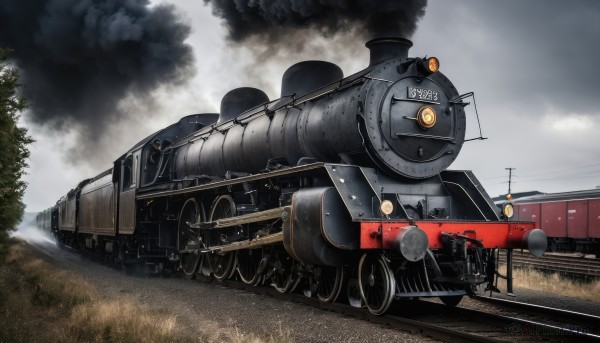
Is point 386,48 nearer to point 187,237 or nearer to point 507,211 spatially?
point 507,211

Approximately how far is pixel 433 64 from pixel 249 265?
4.82 metres

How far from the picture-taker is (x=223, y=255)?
33.6ft

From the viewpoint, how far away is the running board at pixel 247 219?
7688 mm

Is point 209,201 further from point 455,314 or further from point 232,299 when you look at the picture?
point 455,314

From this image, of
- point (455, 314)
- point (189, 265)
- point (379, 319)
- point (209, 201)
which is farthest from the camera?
point (189, 265)

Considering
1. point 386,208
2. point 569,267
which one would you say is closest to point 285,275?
point 386,208

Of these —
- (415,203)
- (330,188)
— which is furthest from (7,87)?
(415,203)

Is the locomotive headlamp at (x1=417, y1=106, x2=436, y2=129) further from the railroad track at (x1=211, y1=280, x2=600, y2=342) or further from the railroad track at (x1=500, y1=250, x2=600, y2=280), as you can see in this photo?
the railroad track at (x1=500, y1=250, x2=600, y2=280)

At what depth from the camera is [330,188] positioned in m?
6.54

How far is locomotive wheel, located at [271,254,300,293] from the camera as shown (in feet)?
27.0

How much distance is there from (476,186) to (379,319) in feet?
8.53

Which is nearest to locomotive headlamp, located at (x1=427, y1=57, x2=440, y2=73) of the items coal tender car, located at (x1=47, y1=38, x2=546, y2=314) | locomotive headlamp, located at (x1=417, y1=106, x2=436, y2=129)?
coal tender car, located at (x1=47, y1=38, x2=546, y2=314)

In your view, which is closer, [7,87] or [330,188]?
[330,188]

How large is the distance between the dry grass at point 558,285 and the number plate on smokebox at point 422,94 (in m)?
5.15
